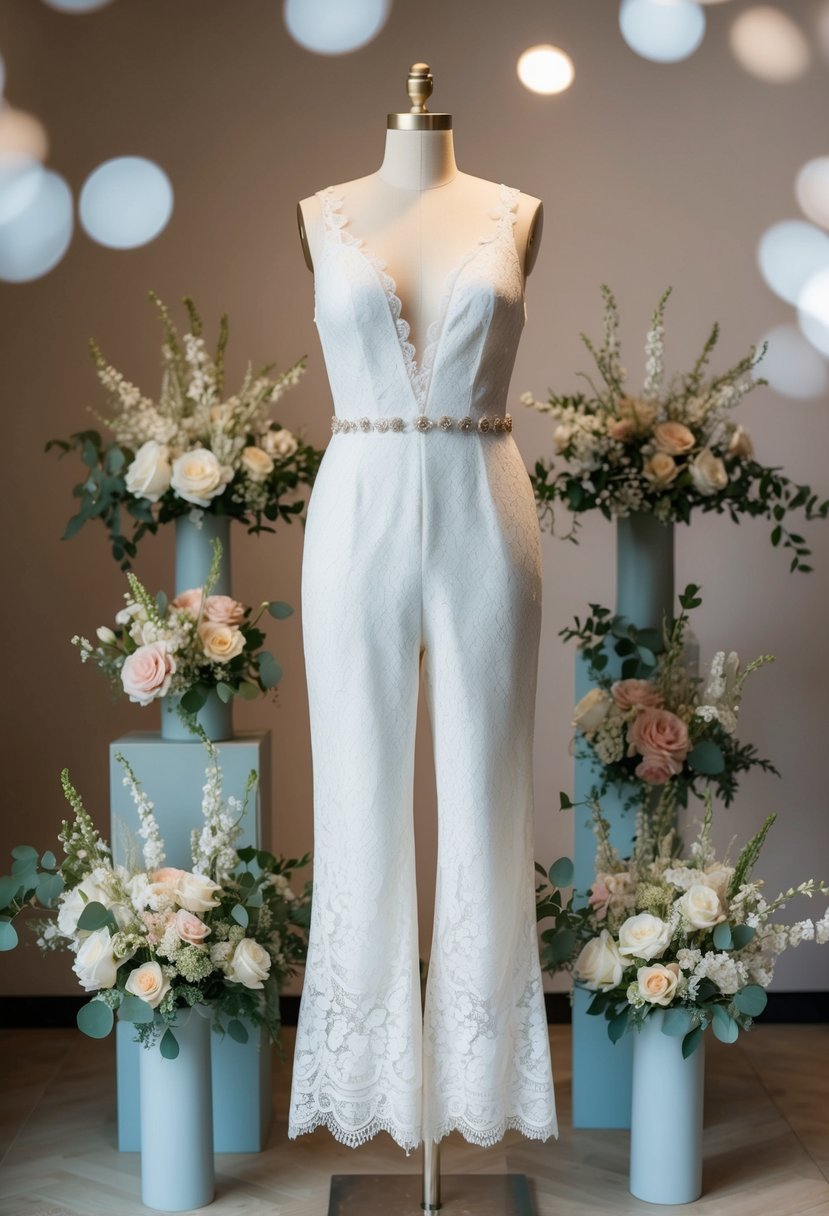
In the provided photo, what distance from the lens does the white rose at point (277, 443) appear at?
2777mm

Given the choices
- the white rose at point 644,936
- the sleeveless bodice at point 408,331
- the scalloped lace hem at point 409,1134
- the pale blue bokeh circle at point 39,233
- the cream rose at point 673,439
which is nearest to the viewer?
the sleeveless bodice at point 408,331

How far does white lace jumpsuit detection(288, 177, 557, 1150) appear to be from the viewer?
2.18m

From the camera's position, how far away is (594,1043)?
2934 mm

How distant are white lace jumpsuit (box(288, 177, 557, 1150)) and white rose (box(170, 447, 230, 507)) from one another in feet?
1.44

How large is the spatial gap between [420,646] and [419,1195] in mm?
1052

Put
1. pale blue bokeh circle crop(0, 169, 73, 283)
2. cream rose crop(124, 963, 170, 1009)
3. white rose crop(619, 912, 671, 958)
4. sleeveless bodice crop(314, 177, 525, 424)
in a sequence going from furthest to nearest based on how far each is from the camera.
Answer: pale blue bokeh circle crop(0, 169, 73, 283)
white rose crop(619, 912, 671, 958)
cream rose crop(124, 963, 170, 1009)
sleeveless bodice crop(314, 177, 525, 424)

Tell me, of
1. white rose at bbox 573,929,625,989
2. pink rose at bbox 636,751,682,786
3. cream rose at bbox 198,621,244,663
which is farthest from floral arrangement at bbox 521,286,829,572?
white rose at bbox 573,929,625,989

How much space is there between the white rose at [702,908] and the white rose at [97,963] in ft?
3.30

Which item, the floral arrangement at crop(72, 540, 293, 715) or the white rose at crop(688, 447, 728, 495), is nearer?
the floral arrangement at crop(72, 540, 293, 715)

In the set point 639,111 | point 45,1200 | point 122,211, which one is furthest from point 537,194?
point 45,1200

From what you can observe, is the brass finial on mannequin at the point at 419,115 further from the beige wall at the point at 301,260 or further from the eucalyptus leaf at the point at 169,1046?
the eucalyptus leaf at the point at 169,1046

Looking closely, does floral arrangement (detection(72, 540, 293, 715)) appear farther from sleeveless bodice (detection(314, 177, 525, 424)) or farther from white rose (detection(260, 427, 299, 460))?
sleeveless bodice (detection(314, 177, 525, 424))

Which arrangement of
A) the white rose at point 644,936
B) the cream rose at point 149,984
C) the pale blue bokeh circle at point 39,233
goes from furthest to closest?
the pale blue bokeh circle at point 39,233
the white rose at point 644,936
the cream rose at point 149,984

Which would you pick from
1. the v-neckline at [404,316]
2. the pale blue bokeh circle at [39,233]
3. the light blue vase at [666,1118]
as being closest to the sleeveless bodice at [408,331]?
the v-neckline at [404,316]
